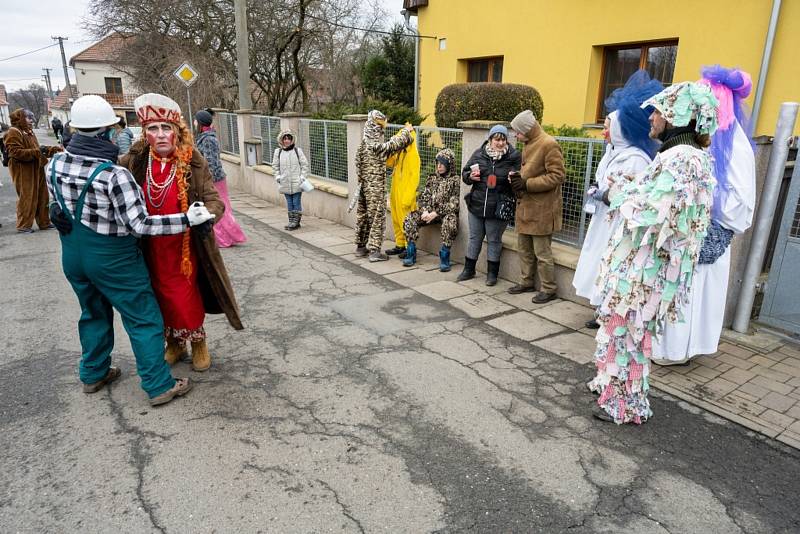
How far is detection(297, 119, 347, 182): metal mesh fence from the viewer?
29.9 feet

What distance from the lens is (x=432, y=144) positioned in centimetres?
714

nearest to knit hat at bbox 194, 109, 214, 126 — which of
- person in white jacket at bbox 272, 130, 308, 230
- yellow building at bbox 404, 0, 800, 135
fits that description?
person in white jacket at bbox 272, 130, 308, 230

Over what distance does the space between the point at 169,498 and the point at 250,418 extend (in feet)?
2.55

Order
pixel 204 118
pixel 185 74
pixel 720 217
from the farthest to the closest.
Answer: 1. pixel 185 74
2. pixel 204 118
3. pixel 720 217

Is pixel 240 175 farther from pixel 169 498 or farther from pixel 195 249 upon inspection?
pixel 169 498

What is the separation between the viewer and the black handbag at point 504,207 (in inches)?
224

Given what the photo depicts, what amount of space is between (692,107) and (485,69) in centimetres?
1138

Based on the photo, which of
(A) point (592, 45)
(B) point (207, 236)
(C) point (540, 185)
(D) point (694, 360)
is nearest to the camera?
(B) point (207, 236)

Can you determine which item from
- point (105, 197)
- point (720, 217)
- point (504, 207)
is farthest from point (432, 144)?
point (105, 197)

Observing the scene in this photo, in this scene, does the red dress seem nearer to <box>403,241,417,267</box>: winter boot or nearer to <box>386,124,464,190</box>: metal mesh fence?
<box>403,241,417,267</box>: winter boot

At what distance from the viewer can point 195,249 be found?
3705 millimetres

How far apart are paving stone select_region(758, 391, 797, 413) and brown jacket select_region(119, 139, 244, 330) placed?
363cm

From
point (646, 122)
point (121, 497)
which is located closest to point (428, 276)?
point (646, 122)

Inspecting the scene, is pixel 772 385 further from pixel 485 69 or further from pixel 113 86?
pixel 113 86
